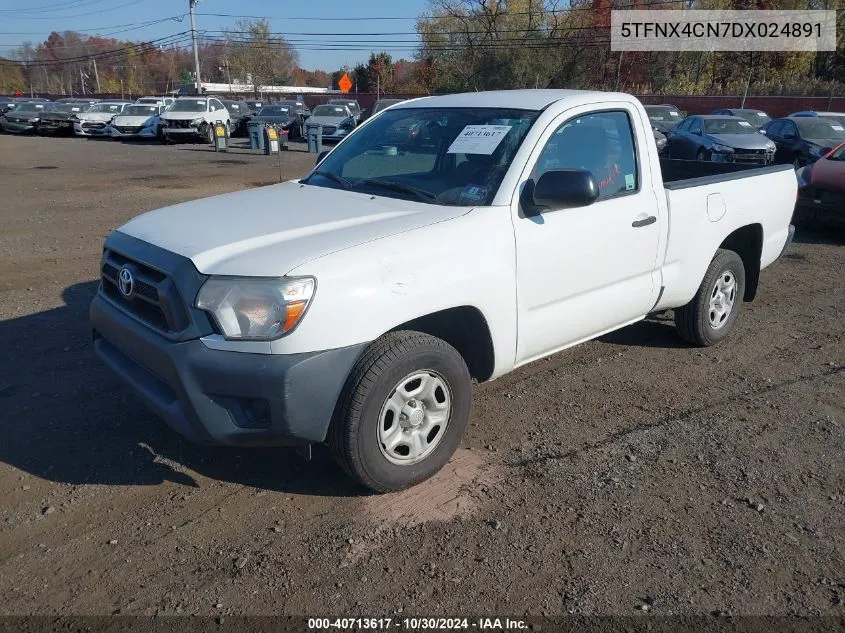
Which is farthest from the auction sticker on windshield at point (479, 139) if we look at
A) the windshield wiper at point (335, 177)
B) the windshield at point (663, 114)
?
the windshield at point (663, 114)

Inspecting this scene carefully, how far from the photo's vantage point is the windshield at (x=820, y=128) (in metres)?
15.9

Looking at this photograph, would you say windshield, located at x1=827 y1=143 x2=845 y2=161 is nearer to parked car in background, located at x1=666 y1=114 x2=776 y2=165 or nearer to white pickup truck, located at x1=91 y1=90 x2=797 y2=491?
parked car in background, located at x1=666 y1=114 x2=776 y2=165

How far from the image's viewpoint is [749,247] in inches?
226

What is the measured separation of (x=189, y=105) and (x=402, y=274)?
2821 centimetres

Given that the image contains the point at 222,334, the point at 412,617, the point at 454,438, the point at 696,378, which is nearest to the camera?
the point at 412,617

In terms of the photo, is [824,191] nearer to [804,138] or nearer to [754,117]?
[804,138]

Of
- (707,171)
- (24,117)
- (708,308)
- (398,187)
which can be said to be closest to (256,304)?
(398,187)

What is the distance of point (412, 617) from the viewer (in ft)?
8.66

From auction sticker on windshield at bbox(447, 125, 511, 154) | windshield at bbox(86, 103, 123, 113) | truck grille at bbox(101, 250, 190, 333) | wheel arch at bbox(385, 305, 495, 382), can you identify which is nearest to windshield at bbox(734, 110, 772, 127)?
auction sticker on windshield at bbox(447, 125, 511, 154)

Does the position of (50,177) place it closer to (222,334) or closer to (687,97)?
(222,334)

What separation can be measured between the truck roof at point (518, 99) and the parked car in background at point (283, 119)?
2615cm

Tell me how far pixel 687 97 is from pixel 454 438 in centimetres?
4303

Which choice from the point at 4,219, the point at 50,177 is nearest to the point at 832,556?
the point at 4,219

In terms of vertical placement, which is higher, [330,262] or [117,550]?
[330,262]
